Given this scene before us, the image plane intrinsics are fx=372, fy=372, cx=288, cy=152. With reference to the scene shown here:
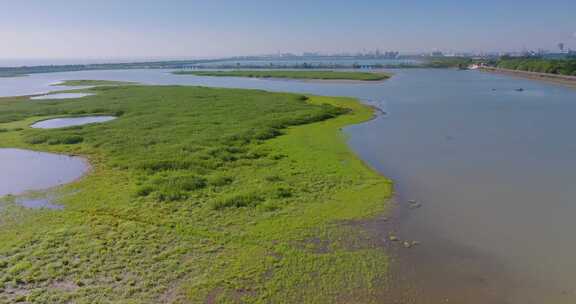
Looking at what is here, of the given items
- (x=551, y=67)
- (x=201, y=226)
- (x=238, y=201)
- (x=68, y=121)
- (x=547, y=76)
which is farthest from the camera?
(x=551, y=67)

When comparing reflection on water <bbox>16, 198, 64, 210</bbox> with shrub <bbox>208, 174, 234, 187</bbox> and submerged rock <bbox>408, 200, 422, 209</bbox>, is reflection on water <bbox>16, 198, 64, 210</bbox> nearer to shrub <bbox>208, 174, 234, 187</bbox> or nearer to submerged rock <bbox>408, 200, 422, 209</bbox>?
shrub <bbox>208, 174, 234, 187</bbox>

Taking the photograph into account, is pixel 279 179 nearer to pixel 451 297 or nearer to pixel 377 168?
pixel 377 168

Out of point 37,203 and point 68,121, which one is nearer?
point 37,203

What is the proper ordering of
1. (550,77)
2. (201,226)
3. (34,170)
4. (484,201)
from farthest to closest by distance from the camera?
(550,77)
(34,170)
(484,201)
(201,226)

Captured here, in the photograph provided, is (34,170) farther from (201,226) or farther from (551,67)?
(551,67)

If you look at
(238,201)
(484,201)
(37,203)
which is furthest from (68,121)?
(484,201)

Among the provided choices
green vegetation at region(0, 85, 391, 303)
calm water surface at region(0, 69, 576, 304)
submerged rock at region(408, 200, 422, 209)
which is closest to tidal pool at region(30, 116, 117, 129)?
green vegetation at region(0, 85, 391, 303)

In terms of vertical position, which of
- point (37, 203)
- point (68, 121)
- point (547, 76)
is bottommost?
point (37, 203)
